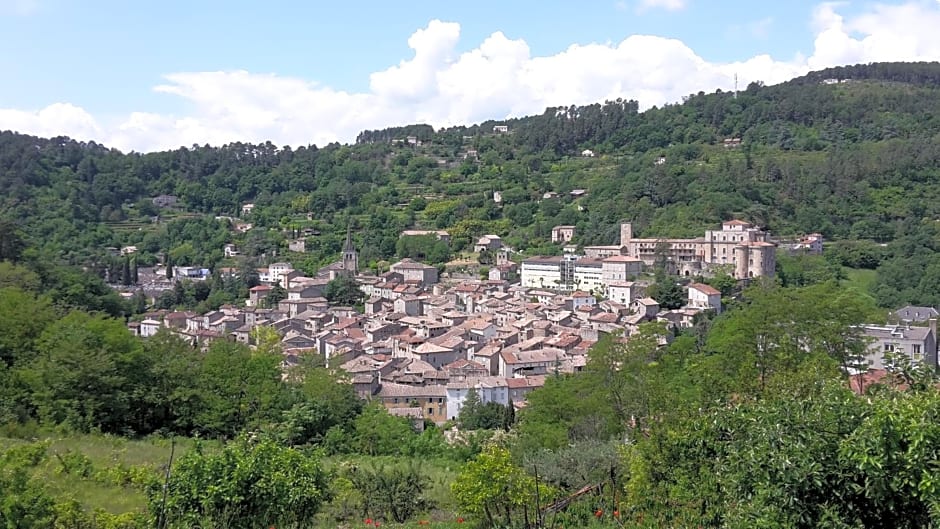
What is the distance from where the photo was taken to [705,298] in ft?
118

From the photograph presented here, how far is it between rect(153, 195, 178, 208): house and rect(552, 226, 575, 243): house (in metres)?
39.9

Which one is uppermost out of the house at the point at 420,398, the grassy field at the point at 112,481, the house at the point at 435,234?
the house at the point at 435,234

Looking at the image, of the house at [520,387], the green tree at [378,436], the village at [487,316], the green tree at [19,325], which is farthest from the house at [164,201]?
the green tree at [378,436]

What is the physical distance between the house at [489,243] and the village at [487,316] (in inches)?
3.8

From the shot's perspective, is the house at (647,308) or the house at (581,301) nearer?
the house at (647,308)

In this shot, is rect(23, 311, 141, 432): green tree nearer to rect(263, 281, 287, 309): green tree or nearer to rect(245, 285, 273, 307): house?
rect(263, 281, 287, 309): green tree

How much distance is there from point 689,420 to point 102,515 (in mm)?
4589

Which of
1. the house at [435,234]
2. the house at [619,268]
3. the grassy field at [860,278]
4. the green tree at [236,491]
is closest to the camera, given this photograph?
the green tree at [236,491]

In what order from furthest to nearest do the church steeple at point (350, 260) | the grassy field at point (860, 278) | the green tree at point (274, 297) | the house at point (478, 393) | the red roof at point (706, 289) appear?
1. the church steeple at point (350, 260)
2. the green tree at point (274, 297)
3. the grassy field at point (860, 278)
4. the red roof at point (706, 289)
5. the house at point (478, 393)

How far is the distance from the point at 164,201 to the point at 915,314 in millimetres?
63945

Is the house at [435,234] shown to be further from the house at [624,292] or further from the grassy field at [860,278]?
the grassy field at [860,278]

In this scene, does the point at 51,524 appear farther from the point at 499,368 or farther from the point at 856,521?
the point at 499,368

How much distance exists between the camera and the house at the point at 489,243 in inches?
2072

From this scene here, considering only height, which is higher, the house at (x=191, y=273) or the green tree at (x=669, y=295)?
the house at (x=191, y=273)
